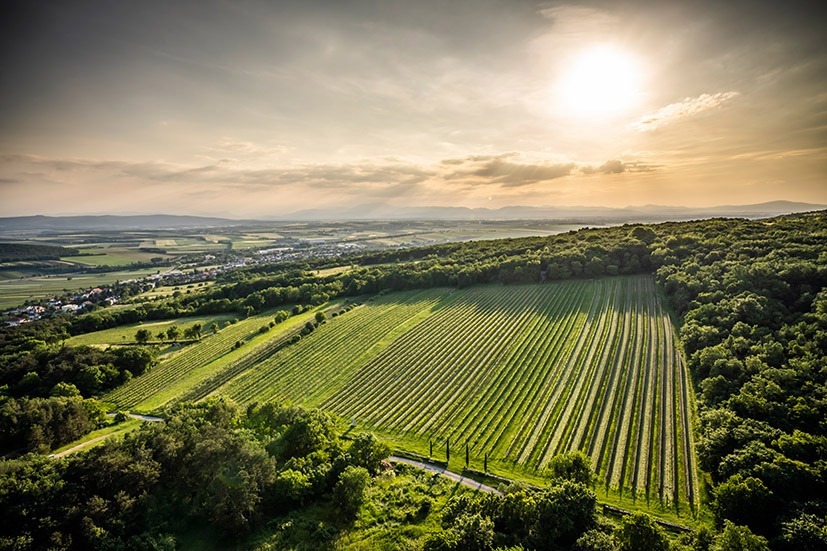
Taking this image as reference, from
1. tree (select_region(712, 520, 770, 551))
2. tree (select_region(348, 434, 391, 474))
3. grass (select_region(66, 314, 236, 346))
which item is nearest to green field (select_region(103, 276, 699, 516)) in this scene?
tree (select_region(348, 434, 391, 474))

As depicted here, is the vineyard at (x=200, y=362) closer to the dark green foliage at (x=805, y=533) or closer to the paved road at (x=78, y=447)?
the paved road at (x=78, y=447)

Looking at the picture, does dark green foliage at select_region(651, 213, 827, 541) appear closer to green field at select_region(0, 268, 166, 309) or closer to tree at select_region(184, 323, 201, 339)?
tree at select_region(184, 323, 201, 339)

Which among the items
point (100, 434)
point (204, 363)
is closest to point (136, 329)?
point (204, 363)

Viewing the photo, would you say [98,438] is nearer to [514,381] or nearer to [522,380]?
[514,381]

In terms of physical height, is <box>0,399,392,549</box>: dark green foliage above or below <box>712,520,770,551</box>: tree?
below

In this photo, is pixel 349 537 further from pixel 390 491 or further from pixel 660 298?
pixel 660 298
